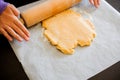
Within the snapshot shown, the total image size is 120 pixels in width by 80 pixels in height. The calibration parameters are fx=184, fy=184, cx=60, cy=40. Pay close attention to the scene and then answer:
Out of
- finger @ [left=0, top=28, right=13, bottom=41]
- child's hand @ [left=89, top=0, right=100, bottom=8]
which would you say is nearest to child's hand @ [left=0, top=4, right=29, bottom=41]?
finger @ [left=0, top=28, right=13, bottom=41]

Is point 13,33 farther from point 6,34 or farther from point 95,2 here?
point 95,2

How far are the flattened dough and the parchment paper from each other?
19mm

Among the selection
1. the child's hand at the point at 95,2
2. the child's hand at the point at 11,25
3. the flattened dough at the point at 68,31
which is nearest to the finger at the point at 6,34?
the child's hand at the point at 11,25

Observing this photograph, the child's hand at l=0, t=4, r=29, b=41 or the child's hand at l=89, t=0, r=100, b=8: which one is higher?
the child's hand at l=0, t=4, r=29, b=41

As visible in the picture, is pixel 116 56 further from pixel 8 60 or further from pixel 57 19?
pixel 8 60

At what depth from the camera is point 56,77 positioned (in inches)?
22.5

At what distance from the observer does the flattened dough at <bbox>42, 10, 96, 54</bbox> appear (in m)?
0.63

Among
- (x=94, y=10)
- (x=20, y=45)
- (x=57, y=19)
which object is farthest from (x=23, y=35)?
(x=94, y=10)

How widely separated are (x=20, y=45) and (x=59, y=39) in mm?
137

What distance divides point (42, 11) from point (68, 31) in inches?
4.7

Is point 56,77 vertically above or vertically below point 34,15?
below

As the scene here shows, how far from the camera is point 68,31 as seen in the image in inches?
25.9

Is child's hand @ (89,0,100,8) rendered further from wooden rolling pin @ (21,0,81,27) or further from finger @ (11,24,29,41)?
finger @ (11,24,29,41)

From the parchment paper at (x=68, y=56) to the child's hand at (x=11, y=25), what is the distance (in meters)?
0.04
